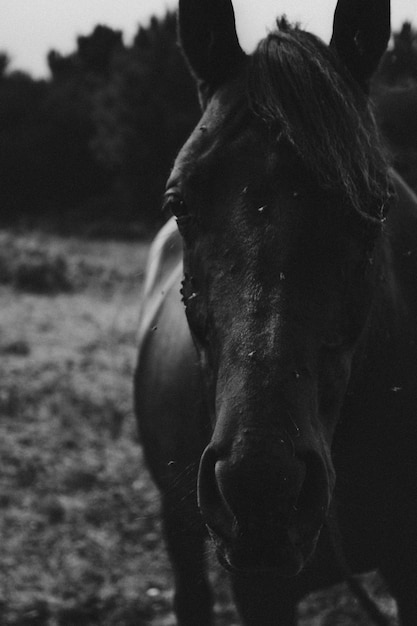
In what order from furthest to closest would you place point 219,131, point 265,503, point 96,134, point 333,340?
point 96,134 < point 219,131 < point 333,340 < point 265,503

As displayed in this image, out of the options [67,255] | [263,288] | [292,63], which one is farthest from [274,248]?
[67,255]

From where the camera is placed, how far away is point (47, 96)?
90.3ft

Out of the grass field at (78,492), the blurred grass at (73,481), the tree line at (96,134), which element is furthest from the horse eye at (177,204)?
the tree line at (96,134)

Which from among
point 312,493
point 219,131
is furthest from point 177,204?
point 312,493

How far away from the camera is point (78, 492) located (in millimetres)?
5113

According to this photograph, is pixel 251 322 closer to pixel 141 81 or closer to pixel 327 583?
pixel 327 583

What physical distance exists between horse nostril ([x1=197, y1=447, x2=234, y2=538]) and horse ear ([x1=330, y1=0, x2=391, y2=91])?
3.40ft

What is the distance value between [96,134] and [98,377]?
65.5 ft

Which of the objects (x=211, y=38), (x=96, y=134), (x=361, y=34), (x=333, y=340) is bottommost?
(x=333, y=340)

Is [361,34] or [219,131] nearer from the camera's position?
[219,131]

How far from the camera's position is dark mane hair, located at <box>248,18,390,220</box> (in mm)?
1528

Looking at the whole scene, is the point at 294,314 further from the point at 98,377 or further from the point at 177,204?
the point at 98,377

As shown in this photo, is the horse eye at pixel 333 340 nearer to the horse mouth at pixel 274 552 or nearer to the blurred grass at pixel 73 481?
the horse mouth at pixel 274 552

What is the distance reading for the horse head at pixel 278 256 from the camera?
4.32 feet
